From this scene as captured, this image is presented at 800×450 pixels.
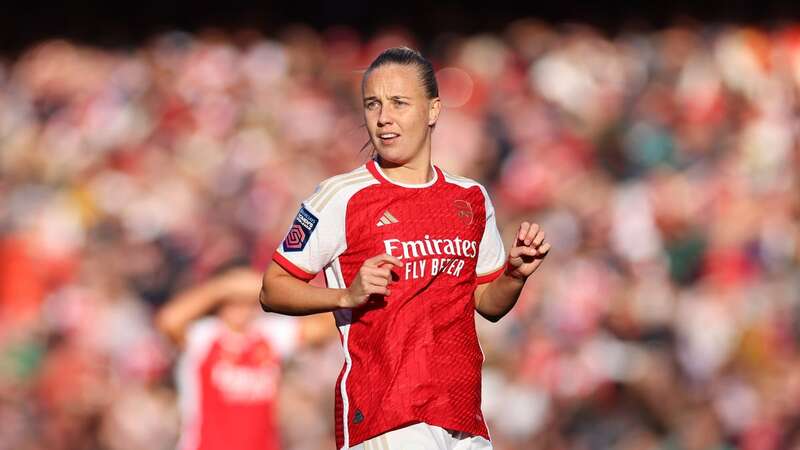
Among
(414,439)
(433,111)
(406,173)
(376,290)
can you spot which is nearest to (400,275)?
(376,290)

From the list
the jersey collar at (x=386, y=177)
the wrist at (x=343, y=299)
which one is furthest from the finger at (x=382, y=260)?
the jersey collar at (x=386, y=177)

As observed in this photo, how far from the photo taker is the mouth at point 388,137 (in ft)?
13.1

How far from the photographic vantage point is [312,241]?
3939 millimetres

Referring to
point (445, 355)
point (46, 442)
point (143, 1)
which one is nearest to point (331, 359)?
point (46, 442)

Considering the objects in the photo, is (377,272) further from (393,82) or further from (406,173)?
(393,82)

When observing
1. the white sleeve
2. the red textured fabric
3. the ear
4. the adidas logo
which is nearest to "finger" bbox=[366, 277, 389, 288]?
the red textured fabric

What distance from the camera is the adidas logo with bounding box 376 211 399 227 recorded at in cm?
394

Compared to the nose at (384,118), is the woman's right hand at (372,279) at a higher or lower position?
lower

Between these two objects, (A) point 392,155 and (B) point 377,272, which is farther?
(A) point 392,155

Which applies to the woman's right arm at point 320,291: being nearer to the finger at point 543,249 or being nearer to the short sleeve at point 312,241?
the short sleeve at point 312,241

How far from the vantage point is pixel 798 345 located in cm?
946

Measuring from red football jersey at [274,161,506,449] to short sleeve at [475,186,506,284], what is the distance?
204mm

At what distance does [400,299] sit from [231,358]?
11.1 ft

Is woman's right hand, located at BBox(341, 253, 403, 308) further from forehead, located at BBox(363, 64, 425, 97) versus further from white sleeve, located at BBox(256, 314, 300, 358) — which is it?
white sleeve, located at BBox(256, 314, 300, 358)
